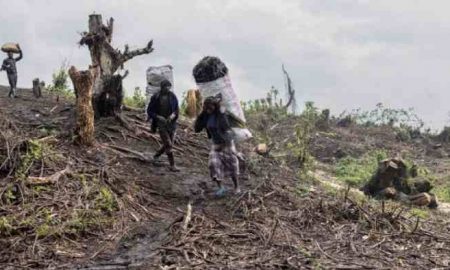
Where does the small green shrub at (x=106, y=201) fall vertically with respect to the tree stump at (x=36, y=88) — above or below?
below

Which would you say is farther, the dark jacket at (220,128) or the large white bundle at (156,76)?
the large white bundle at (156,76)

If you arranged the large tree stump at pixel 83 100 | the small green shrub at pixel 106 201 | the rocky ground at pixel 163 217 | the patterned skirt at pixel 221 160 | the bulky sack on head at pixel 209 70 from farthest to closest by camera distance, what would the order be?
the large tree stump at pixel 83 100 → the bulky sack on head at pixel 209 70 → the patterned skirt at pixel 221 160 → the small green shrub at pixel 106 201 → the rocky ground at pixel 163 217

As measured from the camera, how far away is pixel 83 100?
36.3 ft

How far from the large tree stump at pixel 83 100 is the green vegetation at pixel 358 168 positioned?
642cm

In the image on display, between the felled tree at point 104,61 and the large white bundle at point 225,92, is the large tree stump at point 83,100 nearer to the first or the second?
the felled tree at point 104,61

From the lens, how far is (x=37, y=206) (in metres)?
8.67

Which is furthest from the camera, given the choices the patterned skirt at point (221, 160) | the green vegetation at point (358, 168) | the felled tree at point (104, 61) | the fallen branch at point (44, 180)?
the green vegetation at point (358, 168)

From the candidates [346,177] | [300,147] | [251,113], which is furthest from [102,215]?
[251,113]

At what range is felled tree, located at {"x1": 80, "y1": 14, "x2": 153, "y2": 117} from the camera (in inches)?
497

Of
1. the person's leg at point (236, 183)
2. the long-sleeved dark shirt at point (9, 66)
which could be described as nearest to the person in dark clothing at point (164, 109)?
the person's leg at point (236, 183)

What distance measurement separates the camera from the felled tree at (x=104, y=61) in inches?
497

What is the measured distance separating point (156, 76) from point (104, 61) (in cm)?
110

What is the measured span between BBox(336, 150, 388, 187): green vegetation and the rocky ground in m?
3.14

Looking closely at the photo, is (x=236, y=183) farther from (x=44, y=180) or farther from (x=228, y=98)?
(x=44, y=180)
